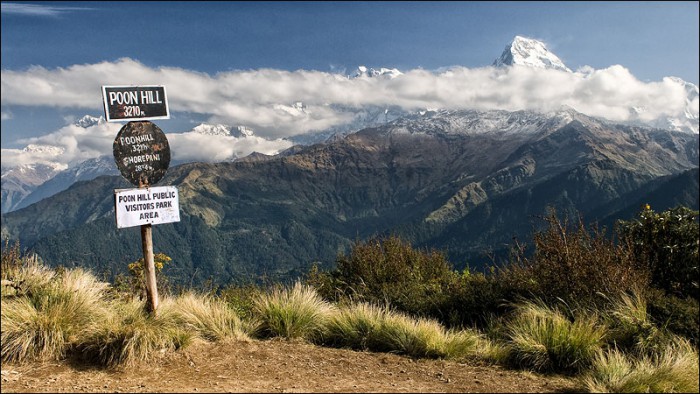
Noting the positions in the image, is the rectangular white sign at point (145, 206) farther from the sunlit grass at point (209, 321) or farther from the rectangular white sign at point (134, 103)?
the sunlit grass at point (209, 321)

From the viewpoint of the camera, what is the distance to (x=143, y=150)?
9.20 m

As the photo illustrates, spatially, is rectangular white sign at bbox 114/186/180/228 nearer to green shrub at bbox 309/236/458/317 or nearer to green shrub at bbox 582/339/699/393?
green shrub at bbox 309/236/458/317

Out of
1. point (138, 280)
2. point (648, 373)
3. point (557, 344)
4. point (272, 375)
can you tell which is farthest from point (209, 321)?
point (648, 373)

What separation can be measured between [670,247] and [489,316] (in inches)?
144

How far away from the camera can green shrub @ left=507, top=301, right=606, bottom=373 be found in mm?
7508

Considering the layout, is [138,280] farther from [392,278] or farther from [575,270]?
[575,270]

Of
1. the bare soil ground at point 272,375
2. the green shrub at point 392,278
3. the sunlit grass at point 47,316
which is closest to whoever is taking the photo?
the bare soil ground at point 272,375

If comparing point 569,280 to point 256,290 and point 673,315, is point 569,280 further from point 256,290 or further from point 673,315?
point 256,290

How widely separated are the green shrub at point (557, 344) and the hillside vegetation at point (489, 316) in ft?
0.07

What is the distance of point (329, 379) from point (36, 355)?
14.5 feet

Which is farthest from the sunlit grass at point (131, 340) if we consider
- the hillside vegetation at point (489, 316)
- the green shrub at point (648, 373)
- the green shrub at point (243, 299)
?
the green shrub at point (648, 373)

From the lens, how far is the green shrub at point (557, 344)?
7508 millimetres

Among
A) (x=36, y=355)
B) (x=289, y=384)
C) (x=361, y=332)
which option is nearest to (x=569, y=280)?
(x=361, y=332)

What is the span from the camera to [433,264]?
1465 centimetres
